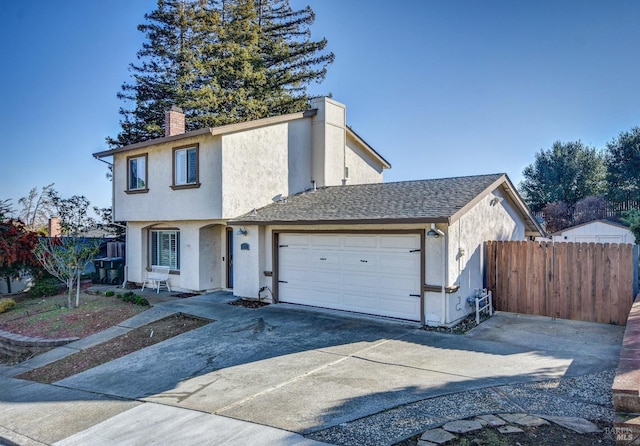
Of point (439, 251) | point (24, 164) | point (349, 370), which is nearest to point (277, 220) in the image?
point (439, 251)

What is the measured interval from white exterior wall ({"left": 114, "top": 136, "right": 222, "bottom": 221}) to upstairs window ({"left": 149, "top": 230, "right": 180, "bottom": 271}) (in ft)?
3.07

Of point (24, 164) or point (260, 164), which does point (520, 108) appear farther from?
point (24, 164)

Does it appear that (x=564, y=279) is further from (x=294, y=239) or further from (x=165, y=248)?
(x=165, y=248)

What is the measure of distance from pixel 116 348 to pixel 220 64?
2181 cm

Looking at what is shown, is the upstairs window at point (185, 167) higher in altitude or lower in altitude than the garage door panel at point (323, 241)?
higher

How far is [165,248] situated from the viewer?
16.5 meters

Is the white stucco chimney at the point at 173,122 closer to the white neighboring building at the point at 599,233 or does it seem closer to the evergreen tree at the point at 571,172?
the white neighboring building at the point at 599,233

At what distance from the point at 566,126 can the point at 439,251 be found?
28.2 m

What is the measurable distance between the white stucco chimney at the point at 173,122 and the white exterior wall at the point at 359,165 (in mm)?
6773

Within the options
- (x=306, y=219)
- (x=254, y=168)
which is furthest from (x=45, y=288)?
(x=306, y=219)

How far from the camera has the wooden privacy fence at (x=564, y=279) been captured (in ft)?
32.0

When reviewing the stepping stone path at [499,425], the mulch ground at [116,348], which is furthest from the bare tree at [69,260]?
the stepping stone path at [499,425]

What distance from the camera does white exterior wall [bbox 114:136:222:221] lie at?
44.0ft

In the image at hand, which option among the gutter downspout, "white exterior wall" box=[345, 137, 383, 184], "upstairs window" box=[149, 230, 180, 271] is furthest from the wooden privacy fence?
"upstairs window" box=[149, 230, 180, 271]
